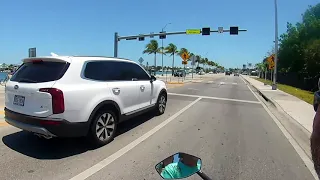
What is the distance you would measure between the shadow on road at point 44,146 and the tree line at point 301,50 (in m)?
30.2

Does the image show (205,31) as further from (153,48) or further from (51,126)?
(153,48)

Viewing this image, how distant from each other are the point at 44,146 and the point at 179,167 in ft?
16.1

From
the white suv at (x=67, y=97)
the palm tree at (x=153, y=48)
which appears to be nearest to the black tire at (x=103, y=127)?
the white suv at (x=67, y=97)

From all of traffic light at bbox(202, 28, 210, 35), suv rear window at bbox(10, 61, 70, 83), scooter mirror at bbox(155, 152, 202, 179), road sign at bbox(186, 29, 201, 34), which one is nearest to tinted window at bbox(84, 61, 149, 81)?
suv rear window at bbox(10, 61, 70, 83)

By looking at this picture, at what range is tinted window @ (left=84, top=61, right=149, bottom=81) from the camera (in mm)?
6727

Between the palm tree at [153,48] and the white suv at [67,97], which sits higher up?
the palm tree at [153,48]

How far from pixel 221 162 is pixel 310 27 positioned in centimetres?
4222

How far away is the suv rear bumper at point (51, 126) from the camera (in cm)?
576

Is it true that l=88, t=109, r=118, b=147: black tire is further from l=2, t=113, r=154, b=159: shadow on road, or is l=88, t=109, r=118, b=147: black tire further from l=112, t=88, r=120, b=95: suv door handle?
l=112, t=88, r=120, b=95: suv door handle

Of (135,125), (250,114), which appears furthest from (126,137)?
(250,114)

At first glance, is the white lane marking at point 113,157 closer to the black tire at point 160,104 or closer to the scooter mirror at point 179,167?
the black tire at point 160,104

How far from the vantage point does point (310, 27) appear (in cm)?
4238

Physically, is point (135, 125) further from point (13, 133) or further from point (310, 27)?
point (310, 27)

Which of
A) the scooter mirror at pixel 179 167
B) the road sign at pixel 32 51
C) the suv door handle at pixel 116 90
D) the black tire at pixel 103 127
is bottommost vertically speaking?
the black tire at pixel 103 127
